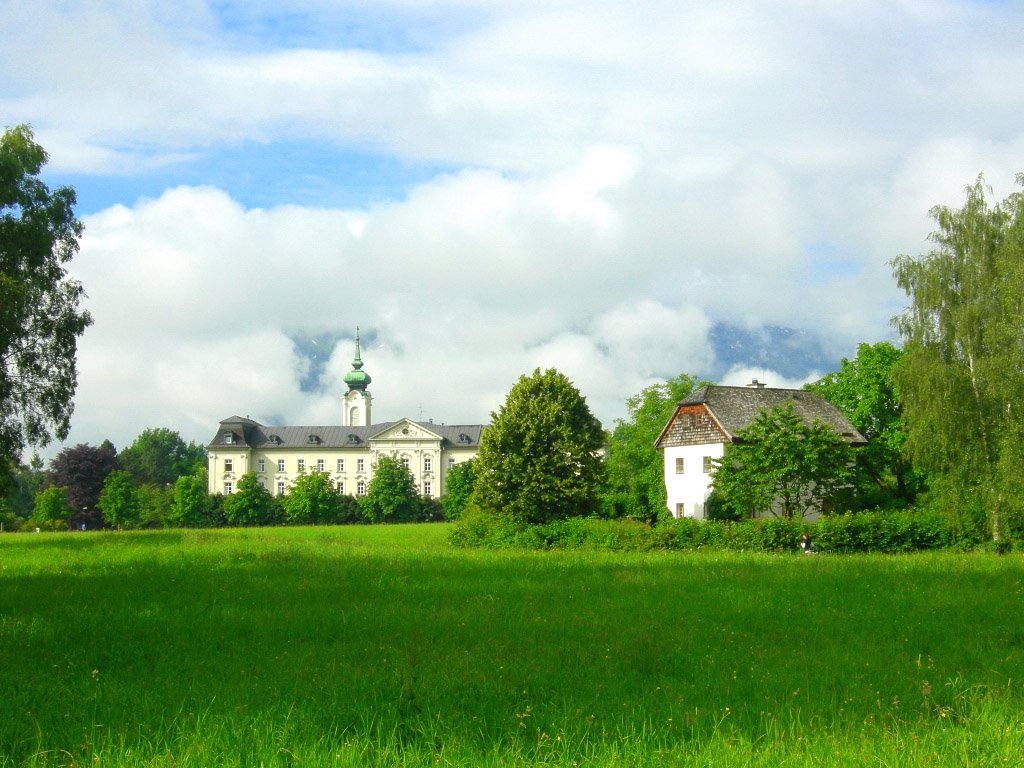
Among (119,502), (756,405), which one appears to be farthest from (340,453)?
(756,405)

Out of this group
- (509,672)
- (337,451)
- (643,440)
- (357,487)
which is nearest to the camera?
(509,672)

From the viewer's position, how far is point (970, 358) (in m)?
45.1

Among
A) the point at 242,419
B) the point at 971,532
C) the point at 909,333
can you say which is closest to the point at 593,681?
the point at 971,532

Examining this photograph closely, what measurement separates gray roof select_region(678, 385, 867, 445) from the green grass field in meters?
42.7

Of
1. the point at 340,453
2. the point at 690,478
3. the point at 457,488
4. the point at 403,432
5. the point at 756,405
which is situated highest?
the point at 403,432

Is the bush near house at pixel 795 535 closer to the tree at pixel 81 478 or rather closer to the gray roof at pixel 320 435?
the tree at pixel 81 478

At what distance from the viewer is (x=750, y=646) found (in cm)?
1373

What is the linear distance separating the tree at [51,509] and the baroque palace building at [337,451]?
115 feet

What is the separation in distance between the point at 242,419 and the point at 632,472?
8932 cm

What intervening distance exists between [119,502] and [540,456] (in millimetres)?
84980

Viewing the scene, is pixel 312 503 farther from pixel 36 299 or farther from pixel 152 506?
pixel 36 299

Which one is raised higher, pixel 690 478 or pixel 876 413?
pixel 876 413

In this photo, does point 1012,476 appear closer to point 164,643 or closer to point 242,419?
point 164,643

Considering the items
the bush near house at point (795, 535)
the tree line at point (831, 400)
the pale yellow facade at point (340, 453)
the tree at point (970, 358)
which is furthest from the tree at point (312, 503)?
the tree at point (970, 358)
